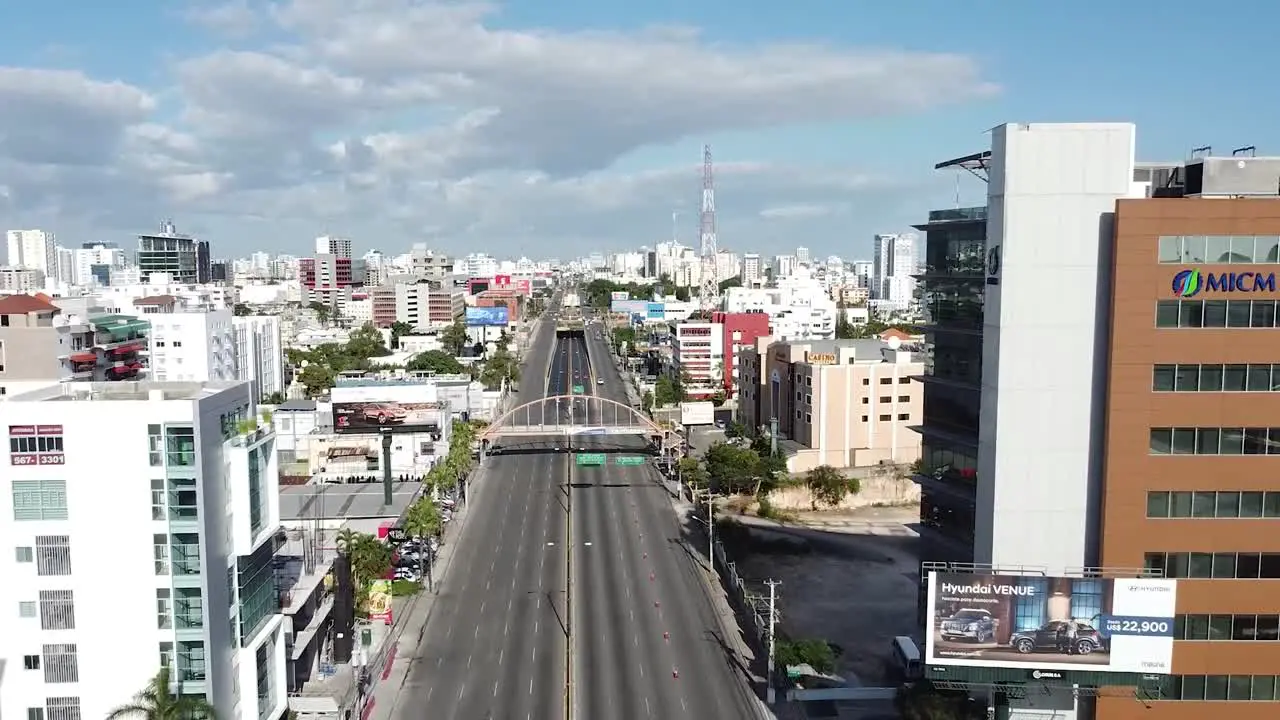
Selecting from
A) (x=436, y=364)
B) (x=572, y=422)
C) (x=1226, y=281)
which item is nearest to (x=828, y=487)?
(x=572, y=422)

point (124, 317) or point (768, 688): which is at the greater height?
point (124, 317)

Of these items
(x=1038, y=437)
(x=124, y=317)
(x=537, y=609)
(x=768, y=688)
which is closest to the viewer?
(x=1038, y=437)

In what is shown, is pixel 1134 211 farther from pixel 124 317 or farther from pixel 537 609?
pixel 124 317

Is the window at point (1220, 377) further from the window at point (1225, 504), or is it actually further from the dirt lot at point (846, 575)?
the dirt lot at point (846, 575)

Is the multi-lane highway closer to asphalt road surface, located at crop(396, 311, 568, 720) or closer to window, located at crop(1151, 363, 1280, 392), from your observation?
asphalt road surface, located at crop(396, 311, 568, 720)

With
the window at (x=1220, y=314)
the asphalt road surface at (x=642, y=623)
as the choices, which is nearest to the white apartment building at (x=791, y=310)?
the asphalt road surface at (x=642, y=623)

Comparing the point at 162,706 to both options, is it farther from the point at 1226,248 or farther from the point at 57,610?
the point at 1226,248

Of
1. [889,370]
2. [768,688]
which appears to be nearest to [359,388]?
[889,370]
